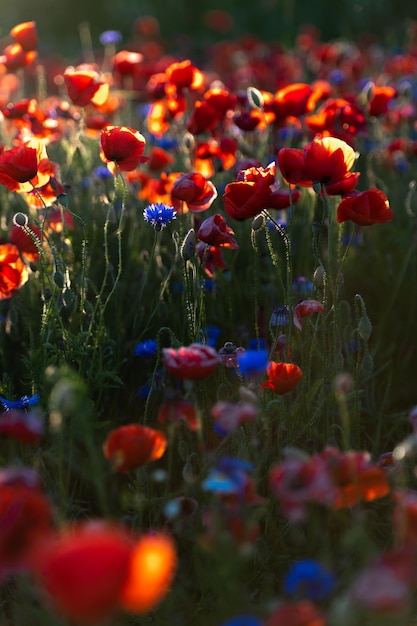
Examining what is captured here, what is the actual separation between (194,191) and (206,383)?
48 centimetres

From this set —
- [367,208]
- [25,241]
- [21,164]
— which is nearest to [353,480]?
[367,208]

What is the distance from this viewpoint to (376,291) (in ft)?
9.07

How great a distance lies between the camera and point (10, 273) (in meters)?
2.09

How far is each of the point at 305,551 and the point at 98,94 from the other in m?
1.54

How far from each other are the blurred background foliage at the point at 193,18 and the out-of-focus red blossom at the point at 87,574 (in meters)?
7.26

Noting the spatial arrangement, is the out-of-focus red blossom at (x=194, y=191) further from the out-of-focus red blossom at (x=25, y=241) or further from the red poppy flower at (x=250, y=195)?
the out-of-focus red blossom at (x=25, y=241)

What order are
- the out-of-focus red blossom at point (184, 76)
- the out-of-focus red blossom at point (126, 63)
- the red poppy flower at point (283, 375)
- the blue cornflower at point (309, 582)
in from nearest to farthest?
the blue cornflower at point (309, 582), the red poppy flower at point (283, 375), the out-of-focus red blossom at point (184, 76), the out-of-focus red blossom at point (126, 63)

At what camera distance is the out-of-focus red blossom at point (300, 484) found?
1105mm

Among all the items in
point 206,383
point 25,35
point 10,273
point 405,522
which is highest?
point 25,35

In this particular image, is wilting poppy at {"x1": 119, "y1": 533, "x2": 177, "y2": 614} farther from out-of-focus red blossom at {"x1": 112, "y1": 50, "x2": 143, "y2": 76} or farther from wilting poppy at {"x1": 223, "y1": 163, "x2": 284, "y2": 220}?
out-of-focus red blossom at {"x1": 112, "y1": 50, "x2": 143, "y2": 76}

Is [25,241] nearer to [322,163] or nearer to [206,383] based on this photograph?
[206,383]

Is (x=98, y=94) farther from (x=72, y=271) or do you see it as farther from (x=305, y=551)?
(x=305, y=551)

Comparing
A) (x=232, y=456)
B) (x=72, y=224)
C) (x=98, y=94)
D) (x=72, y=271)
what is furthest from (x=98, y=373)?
(x=98, y=94)

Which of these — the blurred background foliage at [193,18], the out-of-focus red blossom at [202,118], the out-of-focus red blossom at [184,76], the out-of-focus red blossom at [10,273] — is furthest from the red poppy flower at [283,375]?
the blurred background foliage at [193,18]
